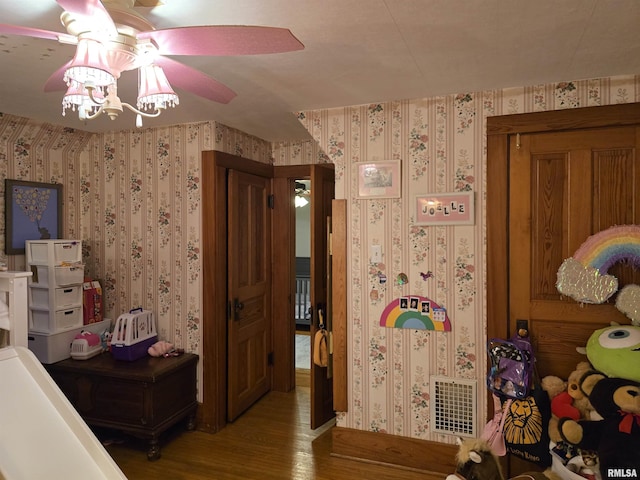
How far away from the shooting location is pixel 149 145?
11.2 ft

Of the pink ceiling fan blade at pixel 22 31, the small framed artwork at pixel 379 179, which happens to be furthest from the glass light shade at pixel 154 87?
the small framed artwork at pixel 379 179

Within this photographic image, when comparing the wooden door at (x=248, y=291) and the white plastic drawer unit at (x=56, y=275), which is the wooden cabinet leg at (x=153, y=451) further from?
the white plastic drawer unit at (x=56, y=275)

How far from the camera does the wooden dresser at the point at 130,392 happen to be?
2.89 meters

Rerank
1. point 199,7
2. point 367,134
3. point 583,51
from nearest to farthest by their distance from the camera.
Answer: point 199,7 < point 583,51 < point 367,134

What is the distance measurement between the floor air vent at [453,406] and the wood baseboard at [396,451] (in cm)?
11

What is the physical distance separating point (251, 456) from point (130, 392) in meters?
0.89

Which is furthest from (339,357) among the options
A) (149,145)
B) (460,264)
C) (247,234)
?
(149,145)

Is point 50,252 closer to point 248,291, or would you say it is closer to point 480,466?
point 248,291

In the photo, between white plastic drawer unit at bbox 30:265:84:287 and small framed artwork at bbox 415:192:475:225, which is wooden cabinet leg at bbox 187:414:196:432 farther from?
small framed artwork at bbox 415:192:475:225

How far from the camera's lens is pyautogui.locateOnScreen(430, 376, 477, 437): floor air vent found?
265 cm

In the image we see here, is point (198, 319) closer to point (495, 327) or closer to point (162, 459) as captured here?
point (162, 459)

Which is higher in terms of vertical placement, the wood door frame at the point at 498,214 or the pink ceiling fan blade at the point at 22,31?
the pink ceiling fan blade at the point at 22,31

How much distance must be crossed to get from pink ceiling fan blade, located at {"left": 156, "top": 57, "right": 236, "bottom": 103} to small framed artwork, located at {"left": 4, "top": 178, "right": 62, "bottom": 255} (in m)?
2.13

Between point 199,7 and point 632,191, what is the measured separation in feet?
7.40
